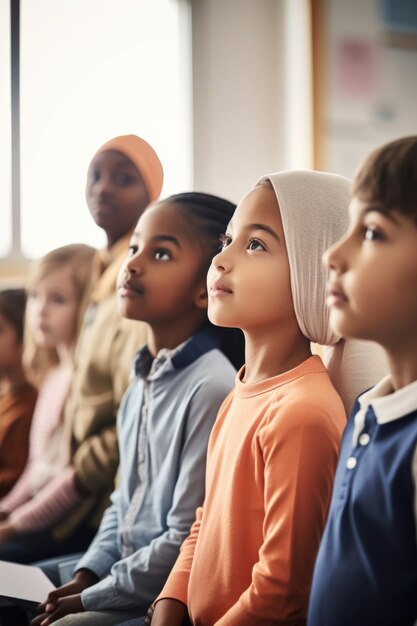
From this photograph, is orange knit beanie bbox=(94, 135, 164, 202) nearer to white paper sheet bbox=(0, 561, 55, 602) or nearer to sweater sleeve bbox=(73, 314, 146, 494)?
sweater sleeve bbox=(73, 314, 146, 494)

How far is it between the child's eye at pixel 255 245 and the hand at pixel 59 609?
607 mm

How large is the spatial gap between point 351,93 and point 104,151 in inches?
66.4

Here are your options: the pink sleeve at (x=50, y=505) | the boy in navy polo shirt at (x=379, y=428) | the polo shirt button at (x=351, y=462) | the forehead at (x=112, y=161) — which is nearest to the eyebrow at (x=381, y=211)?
the boy in navy polo shirt at (x=379, y=428)

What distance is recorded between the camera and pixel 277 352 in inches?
38.9

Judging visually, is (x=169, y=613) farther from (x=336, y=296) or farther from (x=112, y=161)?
(x=112, y=161)

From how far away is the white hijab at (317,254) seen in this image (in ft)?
3.09

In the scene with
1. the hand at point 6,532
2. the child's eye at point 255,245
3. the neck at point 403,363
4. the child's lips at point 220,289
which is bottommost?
the hand at point 6,532

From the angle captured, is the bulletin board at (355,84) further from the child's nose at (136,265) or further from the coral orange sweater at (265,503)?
the coral orange sweater at (265,503)

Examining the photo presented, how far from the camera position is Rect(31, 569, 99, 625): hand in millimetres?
1207

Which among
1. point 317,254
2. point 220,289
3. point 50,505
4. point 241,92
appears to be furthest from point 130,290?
point 241,92

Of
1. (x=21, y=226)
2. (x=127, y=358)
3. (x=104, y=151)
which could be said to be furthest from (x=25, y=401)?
(x=21, y=226)

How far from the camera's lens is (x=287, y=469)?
2.84ft

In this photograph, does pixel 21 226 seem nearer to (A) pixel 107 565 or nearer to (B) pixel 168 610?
(A) pixel 107 565

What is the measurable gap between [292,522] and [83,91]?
110 inches
